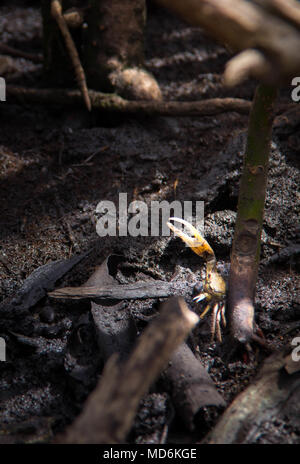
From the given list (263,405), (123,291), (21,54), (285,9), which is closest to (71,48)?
(21,54)

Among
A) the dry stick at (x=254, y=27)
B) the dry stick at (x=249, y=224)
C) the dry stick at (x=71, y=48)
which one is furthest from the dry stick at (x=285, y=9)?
the dry stick at (x=71, y=48)

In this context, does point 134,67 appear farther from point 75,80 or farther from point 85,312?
point 85,312

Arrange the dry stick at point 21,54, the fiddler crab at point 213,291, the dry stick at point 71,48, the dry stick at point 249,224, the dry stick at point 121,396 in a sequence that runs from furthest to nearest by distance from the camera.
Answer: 1. the dry stick at point 21,54
2. the dry stick at point 71,48
3. the fiddler crab at point 213,291
4. the dry stick at point 249,224
5. the dry stick at point 121,396

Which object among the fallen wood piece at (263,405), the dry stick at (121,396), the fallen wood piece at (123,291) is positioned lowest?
the fallen wood piece at (263,405)

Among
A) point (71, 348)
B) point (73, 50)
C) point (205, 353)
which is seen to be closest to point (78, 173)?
point (73, 50)

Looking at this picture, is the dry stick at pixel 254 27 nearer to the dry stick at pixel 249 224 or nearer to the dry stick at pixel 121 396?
the dry stick at pixel 249 224

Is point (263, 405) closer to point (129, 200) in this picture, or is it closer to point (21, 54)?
point (129, 200)
